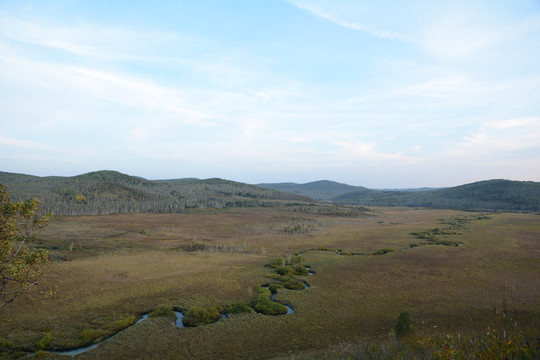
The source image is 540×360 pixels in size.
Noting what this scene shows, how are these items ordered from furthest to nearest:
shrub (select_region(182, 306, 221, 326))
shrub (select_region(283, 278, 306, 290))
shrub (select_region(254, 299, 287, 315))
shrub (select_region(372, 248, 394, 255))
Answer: shrub (select_region(372, 248, 394, 255))
shrub (select_region(283, 278, 306, 290))
shrub (select_region(254, 299, 287, 315))
shrub (select_region(182, 306, 221, 326))

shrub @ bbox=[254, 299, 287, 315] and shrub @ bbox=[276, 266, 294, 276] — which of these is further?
shrub @ bbox=[276, 266, 294, 276]

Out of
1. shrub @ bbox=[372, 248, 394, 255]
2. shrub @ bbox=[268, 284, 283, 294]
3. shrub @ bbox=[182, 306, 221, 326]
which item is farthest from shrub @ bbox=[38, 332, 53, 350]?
shrub @ bbox=[372, 248, 394, 255]

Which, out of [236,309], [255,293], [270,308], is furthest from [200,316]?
[255,293]

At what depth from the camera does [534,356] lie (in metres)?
7.97

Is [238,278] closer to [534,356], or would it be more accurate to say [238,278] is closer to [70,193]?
[534,356]

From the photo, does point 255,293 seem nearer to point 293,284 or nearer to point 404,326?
point 293,284

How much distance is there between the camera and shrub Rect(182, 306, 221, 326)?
20820 millimetres

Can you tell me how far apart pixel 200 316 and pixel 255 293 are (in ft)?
21.9

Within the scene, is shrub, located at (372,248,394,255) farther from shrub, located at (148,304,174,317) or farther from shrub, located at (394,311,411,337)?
shrub, located at (148,304,174,317)

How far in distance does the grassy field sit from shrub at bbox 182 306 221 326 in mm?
→ 935

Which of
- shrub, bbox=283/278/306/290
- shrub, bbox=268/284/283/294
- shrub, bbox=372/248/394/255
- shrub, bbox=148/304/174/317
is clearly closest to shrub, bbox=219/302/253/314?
shrub, bbox=148/304/174/317

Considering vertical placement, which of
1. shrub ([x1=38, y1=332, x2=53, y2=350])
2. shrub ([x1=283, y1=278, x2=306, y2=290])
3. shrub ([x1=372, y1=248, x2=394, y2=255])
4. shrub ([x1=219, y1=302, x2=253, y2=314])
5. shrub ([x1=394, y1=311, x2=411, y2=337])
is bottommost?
shrub ([x1=38, y1=332, x2=53, y2=350])

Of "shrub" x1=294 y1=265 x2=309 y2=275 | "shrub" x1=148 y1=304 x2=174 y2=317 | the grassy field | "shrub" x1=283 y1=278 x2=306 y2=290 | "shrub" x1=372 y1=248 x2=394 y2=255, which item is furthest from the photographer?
"shrub" x1=372 y1=248 x2=394 y2=255

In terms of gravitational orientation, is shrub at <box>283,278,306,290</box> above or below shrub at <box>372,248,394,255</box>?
below
